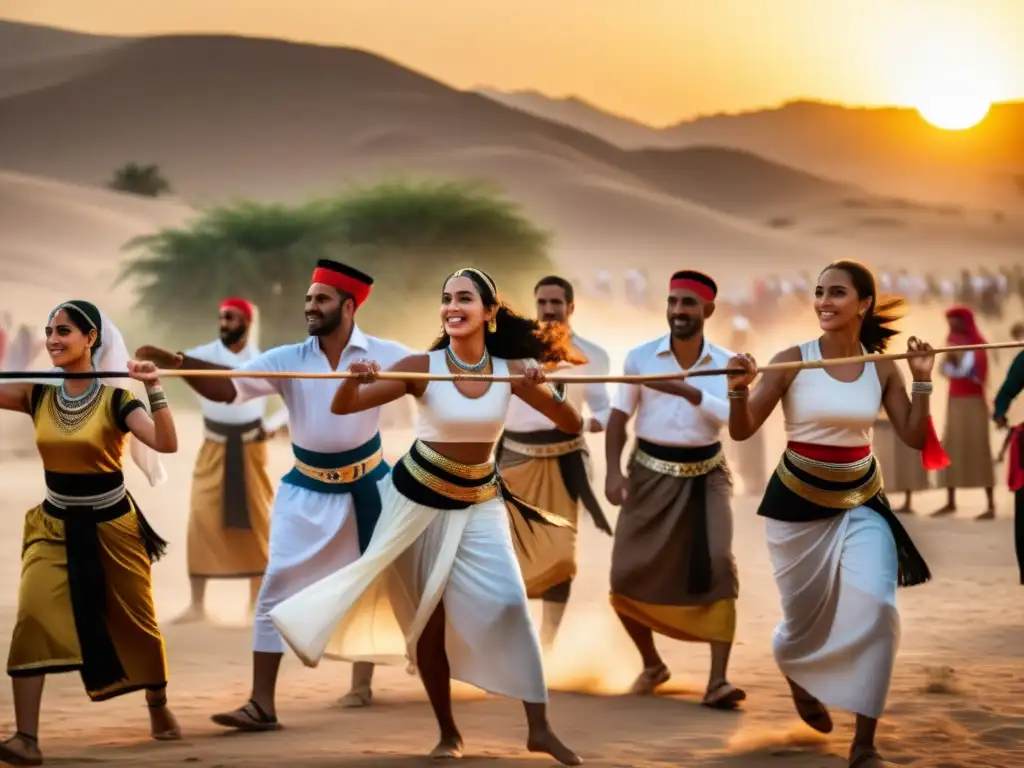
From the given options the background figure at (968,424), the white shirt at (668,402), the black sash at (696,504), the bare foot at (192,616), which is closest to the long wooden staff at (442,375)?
the white shirt at (668,402)

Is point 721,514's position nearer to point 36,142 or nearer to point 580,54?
point 580,54

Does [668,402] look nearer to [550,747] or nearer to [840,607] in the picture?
[840,607]

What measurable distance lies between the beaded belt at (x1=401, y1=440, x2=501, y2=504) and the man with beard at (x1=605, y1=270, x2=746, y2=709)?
5.17ft

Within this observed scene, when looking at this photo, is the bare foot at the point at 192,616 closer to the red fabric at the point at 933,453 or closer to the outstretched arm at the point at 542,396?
the outstretched arm at the point at 542,396

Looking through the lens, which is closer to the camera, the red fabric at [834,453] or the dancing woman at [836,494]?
the dancing woman at [836,494]

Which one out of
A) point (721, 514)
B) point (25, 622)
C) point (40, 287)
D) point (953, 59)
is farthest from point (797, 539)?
point (40, 287)

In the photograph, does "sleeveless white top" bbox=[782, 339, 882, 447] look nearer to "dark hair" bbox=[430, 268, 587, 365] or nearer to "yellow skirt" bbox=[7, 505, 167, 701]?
"dark hair" bbox=[430, 268, 587, 365]

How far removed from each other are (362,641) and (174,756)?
98 centimetres

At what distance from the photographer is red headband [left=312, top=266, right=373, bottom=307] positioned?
25.1ft

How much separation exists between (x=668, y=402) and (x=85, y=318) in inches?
119

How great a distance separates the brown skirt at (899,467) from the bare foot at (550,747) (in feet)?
37.2

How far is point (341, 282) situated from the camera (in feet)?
25.3

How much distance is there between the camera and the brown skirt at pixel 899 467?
17.5 m

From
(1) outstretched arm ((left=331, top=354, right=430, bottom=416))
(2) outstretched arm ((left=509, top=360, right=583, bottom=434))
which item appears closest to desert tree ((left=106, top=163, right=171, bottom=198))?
(2) outstretched arm ((left=509, top=360, right=583, bottom=434))
